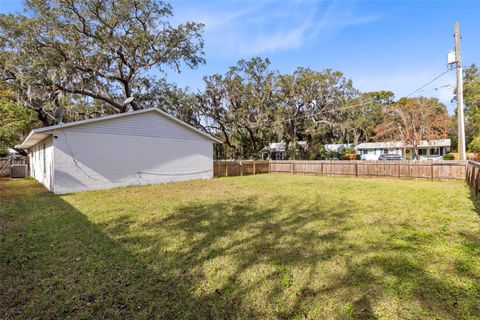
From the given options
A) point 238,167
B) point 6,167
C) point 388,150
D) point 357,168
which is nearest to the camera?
point 357,168

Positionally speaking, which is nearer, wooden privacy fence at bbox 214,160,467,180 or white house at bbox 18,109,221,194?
white house at bbox 18,109,221,194

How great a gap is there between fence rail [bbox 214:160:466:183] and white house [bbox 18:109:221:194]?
3412mm

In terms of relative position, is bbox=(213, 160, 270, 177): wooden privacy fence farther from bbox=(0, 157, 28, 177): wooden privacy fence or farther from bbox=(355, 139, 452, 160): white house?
bbox=(355, 139, 452, 160): white house

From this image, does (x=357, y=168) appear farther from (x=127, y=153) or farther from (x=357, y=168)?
(x=127, y=153)

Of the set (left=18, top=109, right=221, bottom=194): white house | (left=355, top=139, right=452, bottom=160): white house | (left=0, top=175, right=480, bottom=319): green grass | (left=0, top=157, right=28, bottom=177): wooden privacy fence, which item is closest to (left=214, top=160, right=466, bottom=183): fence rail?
(left=18, top=109, right=221, bottom=194): white house

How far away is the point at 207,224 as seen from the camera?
542 centimetres

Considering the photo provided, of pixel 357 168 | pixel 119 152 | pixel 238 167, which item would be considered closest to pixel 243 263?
pixel 119 152

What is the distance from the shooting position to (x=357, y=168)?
15398 millimetres

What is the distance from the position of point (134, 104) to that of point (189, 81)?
531cm

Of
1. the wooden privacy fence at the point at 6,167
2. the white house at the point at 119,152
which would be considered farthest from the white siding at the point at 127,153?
the wooden privacy fence at the point at 6,167

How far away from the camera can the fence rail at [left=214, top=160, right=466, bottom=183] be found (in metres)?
12.2

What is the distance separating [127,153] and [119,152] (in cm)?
36

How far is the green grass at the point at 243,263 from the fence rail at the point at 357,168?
695 centimetres

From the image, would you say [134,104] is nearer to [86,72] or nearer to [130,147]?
[86,72]
